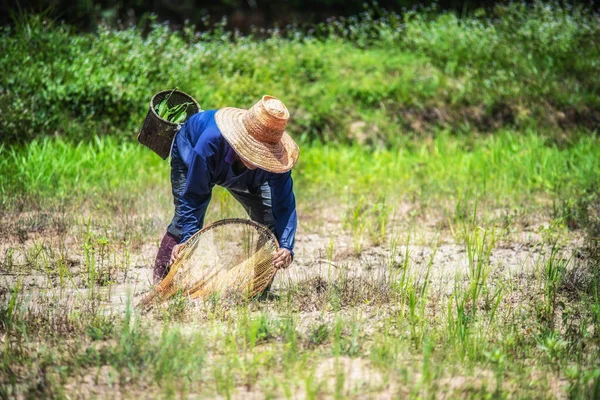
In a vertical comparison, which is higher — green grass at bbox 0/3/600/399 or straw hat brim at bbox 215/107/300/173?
straw hat brim at bbox 215/107/300/173

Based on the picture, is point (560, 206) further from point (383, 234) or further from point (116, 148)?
point (116, 148)

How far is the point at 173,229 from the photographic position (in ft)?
14.1

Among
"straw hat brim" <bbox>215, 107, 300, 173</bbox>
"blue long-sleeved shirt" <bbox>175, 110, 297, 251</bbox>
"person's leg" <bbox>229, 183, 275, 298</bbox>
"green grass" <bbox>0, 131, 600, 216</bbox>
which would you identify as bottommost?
"green grass" <bbox>0, 131, 600, 216</bbox>

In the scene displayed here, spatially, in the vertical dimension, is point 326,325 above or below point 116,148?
above

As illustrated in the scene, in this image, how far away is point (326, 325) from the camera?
368 cm

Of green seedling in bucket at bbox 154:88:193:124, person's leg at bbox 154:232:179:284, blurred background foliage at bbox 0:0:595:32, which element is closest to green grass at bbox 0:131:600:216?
green seedling in bucket at bbox 154:88:193:124

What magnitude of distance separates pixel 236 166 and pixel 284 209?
0.38 meters

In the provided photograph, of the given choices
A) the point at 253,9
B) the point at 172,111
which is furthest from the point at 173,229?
the point at 253,9

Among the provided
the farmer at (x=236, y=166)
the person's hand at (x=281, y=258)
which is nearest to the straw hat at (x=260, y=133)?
the farmer at (x=236, y=166)

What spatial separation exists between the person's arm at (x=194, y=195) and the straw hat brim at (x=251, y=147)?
0.22m

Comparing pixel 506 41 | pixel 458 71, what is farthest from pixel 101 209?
pixel 506 41

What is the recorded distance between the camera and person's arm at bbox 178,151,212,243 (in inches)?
157

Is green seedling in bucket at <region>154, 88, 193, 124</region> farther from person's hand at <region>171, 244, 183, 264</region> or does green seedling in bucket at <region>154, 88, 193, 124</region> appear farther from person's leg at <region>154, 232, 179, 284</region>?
person's hand at <region>171, 244, 183, 264</region>

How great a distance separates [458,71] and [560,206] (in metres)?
3.94
